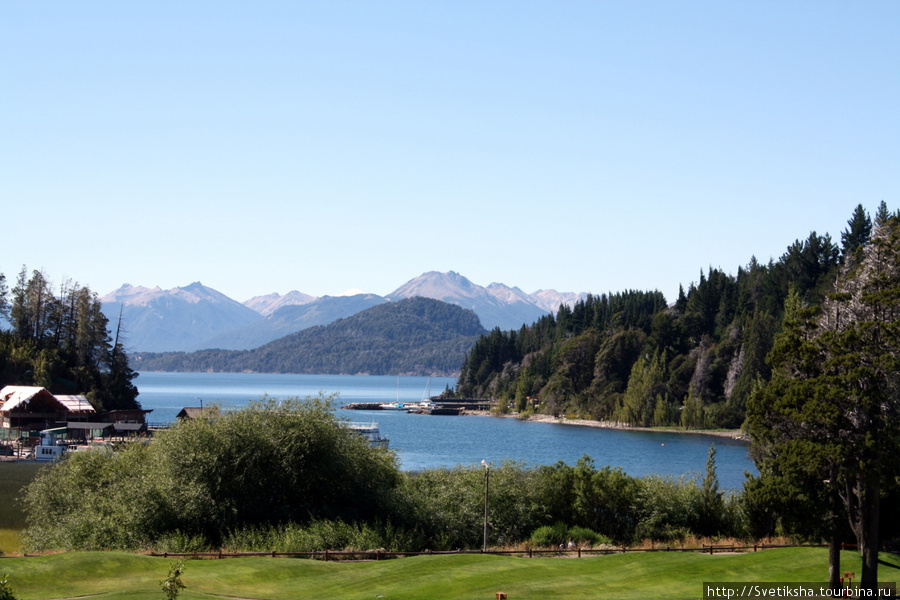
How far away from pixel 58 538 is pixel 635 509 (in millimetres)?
30154

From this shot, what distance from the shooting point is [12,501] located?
198ft

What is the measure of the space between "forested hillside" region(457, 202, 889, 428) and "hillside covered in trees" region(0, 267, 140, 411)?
301 ft

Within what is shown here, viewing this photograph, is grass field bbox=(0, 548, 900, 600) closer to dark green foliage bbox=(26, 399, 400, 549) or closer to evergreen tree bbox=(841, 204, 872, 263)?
dark green foliage bbox=(26, 399, 400, 549)

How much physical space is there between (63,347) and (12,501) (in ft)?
254

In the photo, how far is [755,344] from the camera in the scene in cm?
13638

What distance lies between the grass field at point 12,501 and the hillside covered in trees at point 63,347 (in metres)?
38.0

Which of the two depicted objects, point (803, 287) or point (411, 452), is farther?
point (803, 287)

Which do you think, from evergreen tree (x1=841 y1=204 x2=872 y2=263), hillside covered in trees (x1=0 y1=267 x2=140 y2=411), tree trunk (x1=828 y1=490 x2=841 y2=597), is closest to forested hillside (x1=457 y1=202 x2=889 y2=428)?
evergreen tree (x1=841 y1=204 x2=872 y2=263)

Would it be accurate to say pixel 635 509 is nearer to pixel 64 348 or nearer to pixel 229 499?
pixel 229 499

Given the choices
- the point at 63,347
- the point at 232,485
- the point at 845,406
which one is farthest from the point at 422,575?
the point at 63,347

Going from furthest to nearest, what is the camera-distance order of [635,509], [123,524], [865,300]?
[635,509] → [123,524] → [865,300]

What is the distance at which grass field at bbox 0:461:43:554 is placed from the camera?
47537 mm

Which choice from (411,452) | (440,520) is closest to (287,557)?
(440,520)

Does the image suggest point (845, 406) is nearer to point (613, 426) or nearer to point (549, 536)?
point (549, 536)
